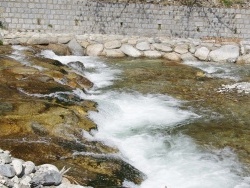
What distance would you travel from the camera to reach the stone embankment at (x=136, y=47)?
17266mm

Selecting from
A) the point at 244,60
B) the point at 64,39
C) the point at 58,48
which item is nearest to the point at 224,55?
the point at 244,60

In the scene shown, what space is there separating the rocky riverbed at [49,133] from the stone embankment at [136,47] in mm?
5450

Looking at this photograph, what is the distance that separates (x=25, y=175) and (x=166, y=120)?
202 inches

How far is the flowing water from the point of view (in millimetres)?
7488

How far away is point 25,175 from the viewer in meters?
5.58

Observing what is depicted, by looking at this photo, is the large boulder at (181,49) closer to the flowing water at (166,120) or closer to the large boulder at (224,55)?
the large boulder at (224,55)

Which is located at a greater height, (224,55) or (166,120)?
(224,55)

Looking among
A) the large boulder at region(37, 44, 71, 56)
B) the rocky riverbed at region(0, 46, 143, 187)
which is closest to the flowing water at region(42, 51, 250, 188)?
the rocky riverbed at region(0, 46, 143, 187)

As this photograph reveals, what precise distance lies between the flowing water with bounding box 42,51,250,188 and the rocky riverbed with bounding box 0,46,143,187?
1.19ft

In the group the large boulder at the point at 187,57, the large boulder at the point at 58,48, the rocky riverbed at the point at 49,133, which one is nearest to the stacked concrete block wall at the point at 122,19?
the large boulder at the point at 58,48

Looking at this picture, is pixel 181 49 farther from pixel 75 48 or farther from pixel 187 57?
pixel 75 48

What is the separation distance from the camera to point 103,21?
59.3 ft

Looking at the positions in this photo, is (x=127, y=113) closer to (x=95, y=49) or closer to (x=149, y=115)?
(x=149, y=115)

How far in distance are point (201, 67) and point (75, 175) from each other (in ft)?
35.1
